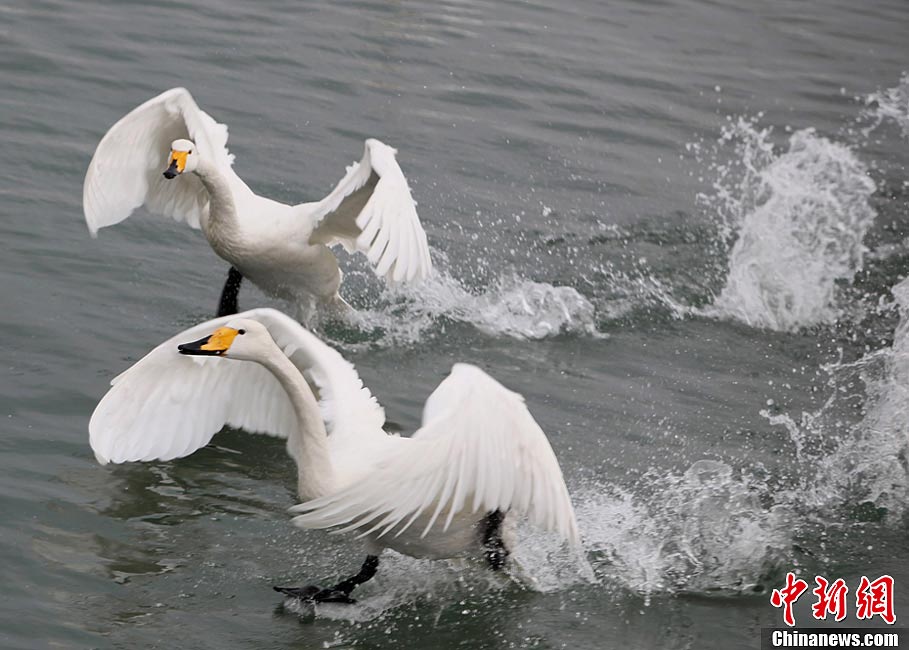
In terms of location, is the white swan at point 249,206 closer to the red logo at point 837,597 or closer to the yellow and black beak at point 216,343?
the yellow and black beak at point 216,343

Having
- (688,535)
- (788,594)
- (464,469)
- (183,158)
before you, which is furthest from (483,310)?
(464,469)

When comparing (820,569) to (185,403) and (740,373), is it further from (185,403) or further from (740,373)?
(185,403)

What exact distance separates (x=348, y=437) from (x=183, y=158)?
238 cm

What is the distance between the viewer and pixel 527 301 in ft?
28.1

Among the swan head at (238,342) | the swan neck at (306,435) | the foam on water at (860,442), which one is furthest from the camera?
the foam on water at (860,442)

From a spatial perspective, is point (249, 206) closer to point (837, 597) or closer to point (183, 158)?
point (183, 158)

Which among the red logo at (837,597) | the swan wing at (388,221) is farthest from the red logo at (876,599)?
the swan wing at (388,221)

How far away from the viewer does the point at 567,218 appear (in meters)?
10.0

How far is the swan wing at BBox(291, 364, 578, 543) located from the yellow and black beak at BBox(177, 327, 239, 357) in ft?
Answer: 2.41

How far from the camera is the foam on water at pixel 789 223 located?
8977 mm

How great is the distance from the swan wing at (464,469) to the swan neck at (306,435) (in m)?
0.23

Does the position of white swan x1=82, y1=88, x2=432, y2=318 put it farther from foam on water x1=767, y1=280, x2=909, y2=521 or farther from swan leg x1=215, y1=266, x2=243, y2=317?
foam on water x1=767, y1=280, x2=909, y2=521

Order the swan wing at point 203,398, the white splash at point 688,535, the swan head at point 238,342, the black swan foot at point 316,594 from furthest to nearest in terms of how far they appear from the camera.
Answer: the white splash at point 688,535 → the swan wing at point 203,398 → the black swan foot at point 316,594 → the swan head at point 238,342

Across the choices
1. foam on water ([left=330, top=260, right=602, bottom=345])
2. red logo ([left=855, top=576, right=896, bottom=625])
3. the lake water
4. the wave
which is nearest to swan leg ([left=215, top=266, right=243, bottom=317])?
the lake water
